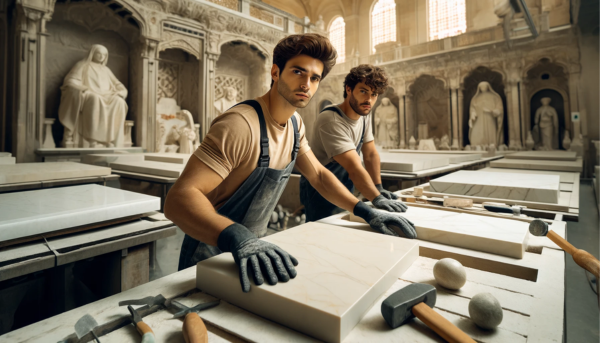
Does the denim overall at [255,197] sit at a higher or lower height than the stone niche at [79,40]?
lower

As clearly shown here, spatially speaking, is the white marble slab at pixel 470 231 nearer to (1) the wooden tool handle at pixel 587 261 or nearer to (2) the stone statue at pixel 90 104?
(1) the wooden tool handle at pixel 587 261

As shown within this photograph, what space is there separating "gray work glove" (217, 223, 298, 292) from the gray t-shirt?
4.98 ft

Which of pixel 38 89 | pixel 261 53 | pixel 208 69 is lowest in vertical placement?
pixel 38 89

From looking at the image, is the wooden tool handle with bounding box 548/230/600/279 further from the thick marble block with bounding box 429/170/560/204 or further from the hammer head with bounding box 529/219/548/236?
the thick marble block with bounding box 429/170/560/204

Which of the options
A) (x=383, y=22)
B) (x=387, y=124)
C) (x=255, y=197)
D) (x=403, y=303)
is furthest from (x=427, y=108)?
(x=403, y=303)

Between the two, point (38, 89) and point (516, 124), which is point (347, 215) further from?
point (516, 124)

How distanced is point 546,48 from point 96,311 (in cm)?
1329

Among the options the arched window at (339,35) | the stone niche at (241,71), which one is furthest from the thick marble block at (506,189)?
the arched window at (339,35)

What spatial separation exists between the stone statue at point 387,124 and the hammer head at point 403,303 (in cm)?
1310

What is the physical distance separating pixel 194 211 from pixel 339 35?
18.2m

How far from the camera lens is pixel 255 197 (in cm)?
152

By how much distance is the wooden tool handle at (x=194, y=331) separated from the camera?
72cm

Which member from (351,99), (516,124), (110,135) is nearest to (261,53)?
(110,135)

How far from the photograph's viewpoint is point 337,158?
8.05 ft
